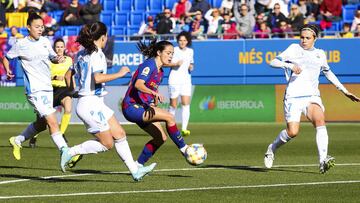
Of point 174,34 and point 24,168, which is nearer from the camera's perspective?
point 24,168

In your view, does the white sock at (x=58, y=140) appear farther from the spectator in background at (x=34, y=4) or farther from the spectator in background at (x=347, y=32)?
the spectator in background at (x=34, y=4)

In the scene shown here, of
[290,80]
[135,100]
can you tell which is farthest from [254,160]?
[135,100]

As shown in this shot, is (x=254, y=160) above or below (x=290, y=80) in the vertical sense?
below

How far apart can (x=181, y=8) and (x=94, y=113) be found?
21434mm

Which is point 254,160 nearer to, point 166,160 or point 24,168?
point 166,160

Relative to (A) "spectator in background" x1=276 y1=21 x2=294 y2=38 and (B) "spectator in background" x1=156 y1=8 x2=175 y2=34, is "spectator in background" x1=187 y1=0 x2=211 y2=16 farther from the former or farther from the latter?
(A) "spectator in background" x1=276 y1=21 x2=294 y2=38

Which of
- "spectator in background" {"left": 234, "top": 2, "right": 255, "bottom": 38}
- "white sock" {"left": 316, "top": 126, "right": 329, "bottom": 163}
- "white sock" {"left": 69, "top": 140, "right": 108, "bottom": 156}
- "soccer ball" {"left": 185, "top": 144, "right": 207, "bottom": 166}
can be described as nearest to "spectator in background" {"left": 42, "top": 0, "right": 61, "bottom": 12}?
A: "spectator in background" {"left": 234, "top": 2, "right": 255, "bottom": 38}

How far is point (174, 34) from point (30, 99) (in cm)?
1670

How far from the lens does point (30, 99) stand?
16188mm

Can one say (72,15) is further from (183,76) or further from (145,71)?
(145,71)

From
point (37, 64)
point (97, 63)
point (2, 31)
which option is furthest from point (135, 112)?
point (2, 31)

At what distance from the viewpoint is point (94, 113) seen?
13336 millimetres

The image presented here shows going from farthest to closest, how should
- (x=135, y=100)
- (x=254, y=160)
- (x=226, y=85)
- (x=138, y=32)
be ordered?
(x=138, y=32) < (x=226, y=85) < (x=254, y=160) < (x=135, y=100)

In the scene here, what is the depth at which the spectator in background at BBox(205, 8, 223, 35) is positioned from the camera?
1300 inches
